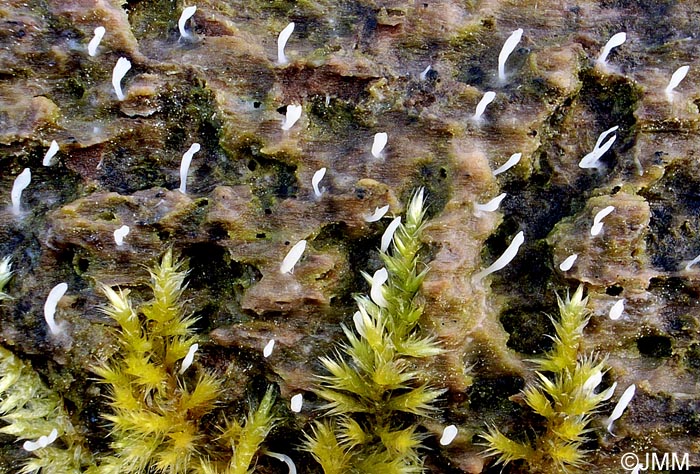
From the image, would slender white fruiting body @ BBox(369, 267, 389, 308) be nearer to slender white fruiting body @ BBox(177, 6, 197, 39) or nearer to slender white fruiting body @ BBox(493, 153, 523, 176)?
slender white fruiting body @ BBox(493, 153, 523, 176)

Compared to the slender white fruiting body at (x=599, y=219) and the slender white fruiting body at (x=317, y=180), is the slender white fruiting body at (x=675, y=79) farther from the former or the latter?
the slender white fruiting body at (x=317, y=180)

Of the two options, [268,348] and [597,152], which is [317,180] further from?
[597,152]

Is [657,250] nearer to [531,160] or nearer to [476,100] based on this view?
[531,160]

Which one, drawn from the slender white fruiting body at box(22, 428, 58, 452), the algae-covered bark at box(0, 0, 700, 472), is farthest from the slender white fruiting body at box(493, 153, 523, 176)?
the slender white fruiting body at box(22, 428, 58, 452)

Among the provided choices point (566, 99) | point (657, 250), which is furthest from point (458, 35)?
point (657, 250)

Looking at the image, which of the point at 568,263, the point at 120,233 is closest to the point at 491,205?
the point at 568,263

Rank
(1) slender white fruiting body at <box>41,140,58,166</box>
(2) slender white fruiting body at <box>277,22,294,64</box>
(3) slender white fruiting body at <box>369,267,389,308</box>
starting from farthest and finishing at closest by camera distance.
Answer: (2) slender white fruiting body at <box>277,22,294,64</box> → (1) slender white fruiting body at <box>41,140,58,166</box> → (3) slender white fruiting body at <box>369,267,389,308</box>
